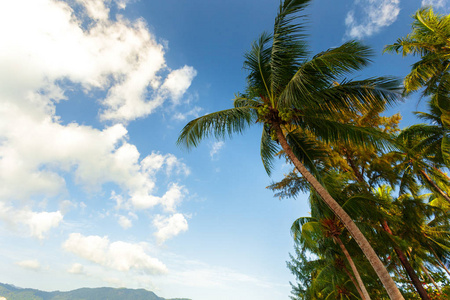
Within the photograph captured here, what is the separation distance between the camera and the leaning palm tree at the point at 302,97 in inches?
200

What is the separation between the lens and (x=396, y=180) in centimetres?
1118

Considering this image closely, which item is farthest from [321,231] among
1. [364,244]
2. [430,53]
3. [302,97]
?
[430,53]

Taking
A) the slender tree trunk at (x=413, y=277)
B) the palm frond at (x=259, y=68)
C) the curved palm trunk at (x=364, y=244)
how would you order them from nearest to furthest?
the curved palm trunk at (x=364, y=244)
the palm frond at (x=259, y=68)
the slender tree trunk at (x=413, y=277)

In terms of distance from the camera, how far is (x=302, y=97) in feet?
18.1

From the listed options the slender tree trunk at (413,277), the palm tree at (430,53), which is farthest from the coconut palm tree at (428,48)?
the slender tree trunk at (413,277)

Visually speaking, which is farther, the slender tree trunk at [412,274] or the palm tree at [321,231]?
the slender tree trunk at [412,274]

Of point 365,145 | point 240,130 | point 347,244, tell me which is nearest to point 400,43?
point 365,145

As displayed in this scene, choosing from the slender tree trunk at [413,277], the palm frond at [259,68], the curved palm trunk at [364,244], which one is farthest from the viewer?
the slender tree trunk at [413,277]

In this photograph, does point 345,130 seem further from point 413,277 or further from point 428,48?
point 413,277

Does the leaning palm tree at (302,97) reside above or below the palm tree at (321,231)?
above

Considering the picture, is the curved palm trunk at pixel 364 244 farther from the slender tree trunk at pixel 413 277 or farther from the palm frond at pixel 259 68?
the slender tree trunk at pixel 413 277

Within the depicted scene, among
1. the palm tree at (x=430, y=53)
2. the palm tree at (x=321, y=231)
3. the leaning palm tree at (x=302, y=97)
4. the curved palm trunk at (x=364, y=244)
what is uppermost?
the palm tree at (x=430, y=53)

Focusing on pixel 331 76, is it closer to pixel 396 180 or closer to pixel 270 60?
pixel 270 60

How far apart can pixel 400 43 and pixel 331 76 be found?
16.1 feet
